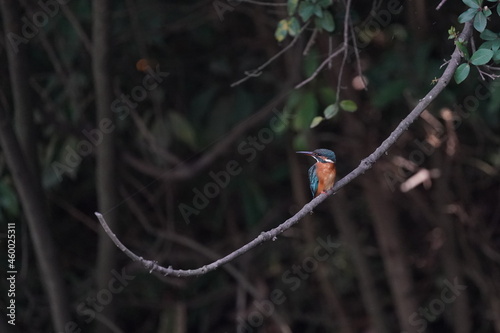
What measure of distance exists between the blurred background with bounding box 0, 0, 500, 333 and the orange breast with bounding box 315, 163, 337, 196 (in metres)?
0.88

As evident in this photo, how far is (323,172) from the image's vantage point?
3141 mm

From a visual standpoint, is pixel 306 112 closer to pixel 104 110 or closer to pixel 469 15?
pixel 104 110

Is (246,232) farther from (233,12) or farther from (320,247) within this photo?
(233,12)

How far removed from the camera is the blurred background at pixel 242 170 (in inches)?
170

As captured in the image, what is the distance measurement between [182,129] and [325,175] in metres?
2.00

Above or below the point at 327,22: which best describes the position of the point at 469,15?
above

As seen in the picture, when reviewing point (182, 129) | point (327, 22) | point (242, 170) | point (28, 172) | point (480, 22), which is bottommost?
point (242, 170)

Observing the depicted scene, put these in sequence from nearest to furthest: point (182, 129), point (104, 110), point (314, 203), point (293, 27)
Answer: point (314, 203) < point (293, 27) < point (104, 110) < point (182, 129)

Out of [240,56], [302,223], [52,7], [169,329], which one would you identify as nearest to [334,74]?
[240,56]

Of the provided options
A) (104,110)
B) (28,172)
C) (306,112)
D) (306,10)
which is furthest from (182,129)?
(306,10)

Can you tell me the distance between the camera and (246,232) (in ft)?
19.3

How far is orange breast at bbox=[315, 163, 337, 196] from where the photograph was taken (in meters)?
3.11

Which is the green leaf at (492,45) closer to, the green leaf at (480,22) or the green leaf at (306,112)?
the green leaf at (480,22)

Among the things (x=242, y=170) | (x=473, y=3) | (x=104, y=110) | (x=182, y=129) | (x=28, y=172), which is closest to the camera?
(x=473, y=3)
